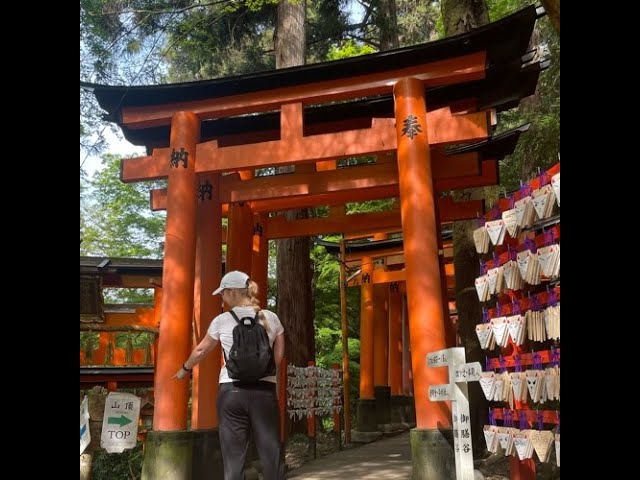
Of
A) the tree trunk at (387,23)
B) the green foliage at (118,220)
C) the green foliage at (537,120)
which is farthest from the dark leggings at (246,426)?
the green foliage at (118,220)

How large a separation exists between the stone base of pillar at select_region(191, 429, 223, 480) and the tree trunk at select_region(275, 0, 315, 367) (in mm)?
5542

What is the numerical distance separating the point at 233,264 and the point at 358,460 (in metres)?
3.36

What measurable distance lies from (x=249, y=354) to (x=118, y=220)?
20039mm

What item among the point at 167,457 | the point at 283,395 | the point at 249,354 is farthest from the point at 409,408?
the point at 249,354

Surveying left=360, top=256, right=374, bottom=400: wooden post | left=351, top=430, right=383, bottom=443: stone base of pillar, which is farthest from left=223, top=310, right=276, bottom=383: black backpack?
left=360, top=256, right=374, bottom=400: wooden post

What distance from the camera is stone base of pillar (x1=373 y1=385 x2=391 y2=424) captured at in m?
15.8

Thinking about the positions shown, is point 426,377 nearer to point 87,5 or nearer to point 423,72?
point 423,72

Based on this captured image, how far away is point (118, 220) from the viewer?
23.0 metres

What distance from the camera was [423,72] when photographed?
6.66 metres

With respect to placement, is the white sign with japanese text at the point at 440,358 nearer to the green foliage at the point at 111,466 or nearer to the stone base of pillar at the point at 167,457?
the stone base of pillar at the point at 167,457
